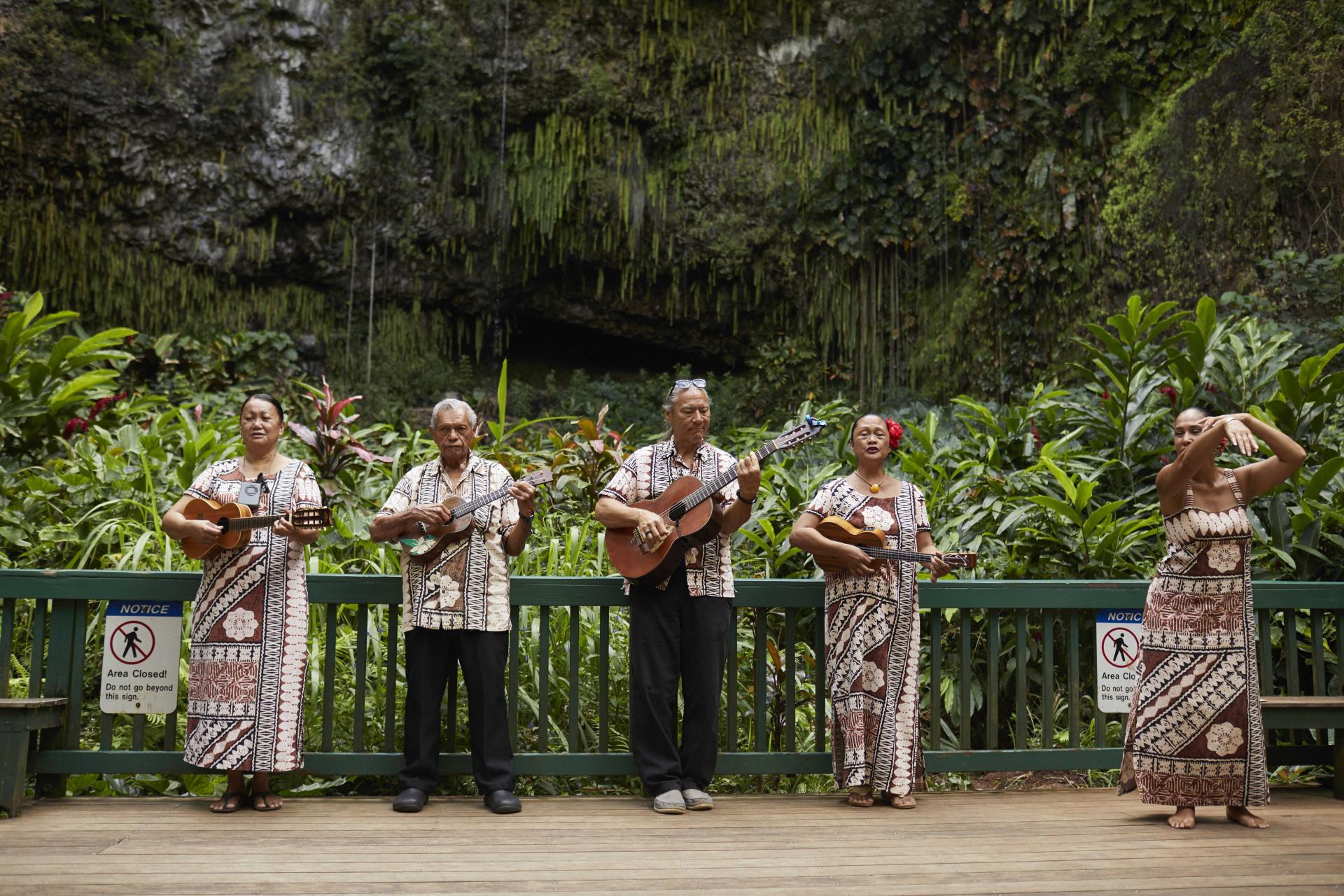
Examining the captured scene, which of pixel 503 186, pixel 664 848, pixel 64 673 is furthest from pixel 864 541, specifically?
pixel 503 186

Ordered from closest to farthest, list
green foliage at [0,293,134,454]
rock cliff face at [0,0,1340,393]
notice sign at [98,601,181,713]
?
notice sign at [98,601,181,713] → green foliage at [0,293,134,454] → rock cliff face at [0,0,1340,393]

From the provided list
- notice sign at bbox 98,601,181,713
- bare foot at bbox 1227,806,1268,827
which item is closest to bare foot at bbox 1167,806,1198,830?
bare foot at bbox 1227,806,1268,827

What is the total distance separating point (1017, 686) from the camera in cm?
427

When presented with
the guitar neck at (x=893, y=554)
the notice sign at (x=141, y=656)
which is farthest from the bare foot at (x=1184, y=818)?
the notice sign at (x=141, y=656)

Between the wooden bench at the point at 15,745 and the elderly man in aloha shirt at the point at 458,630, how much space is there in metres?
1.31

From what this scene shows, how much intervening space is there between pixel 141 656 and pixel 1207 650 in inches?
154

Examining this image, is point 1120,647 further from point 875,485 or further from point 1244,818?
point 875,485

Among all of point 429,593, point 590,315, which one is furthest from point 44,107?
point 429,593

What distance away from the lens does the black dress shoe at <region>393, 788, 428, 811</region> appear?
3.73 meters

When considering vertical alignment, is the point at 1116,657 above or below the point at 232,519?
below

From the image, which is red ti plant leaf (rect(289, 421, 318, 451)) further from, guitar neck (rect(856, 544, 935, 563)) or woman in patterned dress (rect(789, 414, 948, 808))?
guitar neck (rect(856, 544, 935, 563))

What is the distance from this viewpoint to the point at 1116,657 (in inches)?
170

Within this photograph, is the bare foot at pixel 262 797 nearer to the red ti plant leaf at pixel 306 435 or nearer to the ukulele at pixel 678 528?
the ukulele at pixel 678 528

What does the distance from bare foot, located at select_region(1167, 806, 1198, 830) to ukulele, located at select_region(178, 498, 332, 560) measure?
10.3ft
